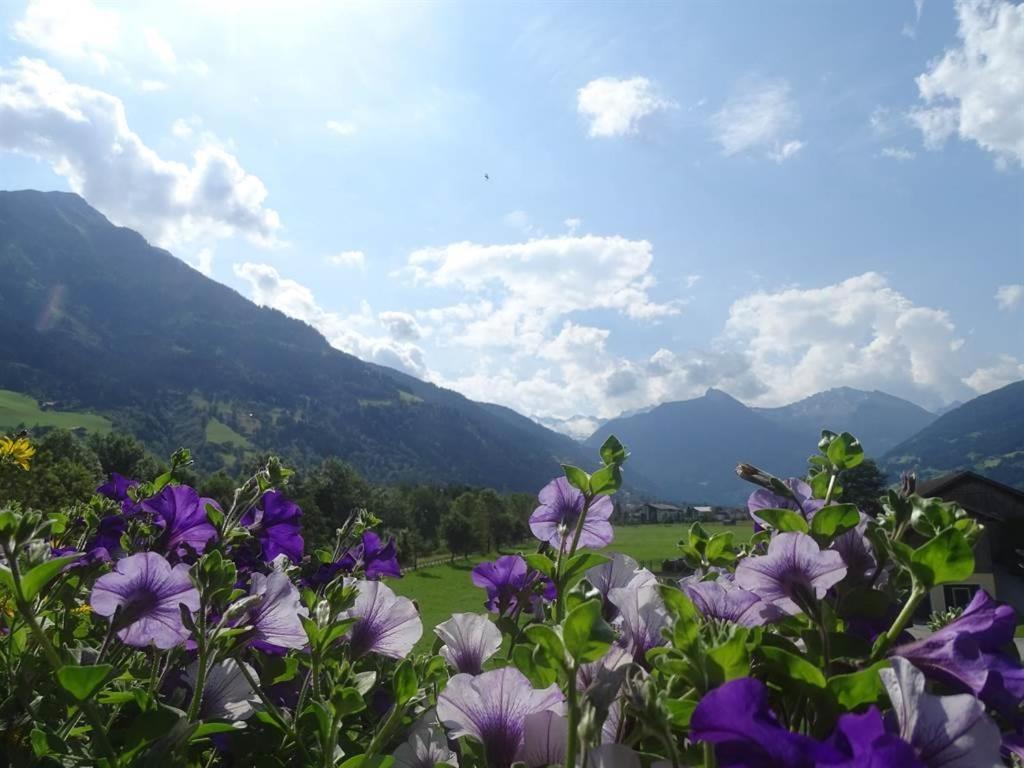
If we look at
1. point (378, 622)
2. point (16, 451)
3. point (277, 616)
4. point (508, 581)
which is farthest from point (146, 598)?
point (16, 451)

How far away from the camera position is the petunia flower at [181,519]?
1.89 m

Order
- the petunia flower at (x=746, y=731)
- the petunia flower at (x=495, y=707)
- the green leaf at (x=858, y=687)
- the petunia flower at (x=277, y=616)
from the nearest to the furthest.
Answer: the petunia flower at (x=746, y=731)
the green leaf at (x=858, y=687)
the petunia flower at (x=495, y=707)
the petunia flower at (x=277, y=616)

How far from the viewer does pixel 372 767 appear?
3.59 feet

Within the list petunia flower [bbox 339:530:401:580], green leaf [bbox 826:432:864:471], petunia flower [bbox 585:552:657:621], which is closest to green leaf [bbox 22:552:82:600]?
petunia flower [bbox 585:552:657:621]

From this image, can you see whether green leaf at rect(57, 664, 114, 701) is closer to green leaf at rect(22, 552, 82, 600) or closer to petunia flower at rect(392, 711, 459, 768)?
green leaf at rect(22, 552, 82, 600)

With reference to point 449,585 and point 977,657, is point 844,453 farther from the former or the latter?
point 449,585

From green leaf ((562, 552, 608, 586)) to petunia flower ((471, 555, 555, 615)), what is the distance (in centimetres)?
46

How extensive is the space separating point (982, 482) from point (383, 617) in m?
44.7

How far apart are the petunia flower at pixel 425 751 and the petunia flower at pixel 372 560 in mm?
1232

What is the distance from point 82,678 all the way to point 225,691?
52cm

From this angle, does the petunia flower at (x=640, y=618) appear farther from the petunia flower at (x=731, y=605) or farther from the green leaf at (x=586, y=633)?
the green leaf at (x=586, y=633)

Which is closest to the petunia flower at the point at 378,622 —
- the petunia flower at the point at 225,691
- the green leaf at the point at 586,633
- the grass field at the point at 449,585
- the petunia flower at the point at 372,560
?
the petunia flower at the point at 225,691

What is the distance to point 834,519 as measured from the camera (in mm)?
1172

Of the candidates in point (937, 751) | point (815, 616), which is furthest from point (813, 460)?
point (937, 751)
